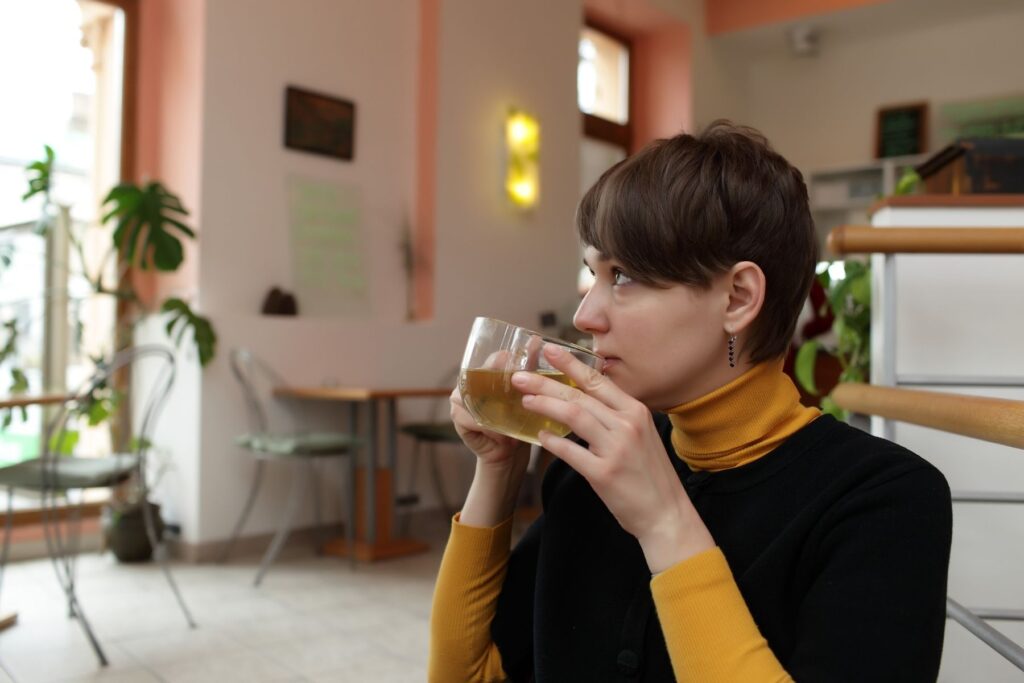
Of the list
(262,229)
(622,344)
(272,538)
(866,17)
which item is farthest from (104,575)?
(866,17)

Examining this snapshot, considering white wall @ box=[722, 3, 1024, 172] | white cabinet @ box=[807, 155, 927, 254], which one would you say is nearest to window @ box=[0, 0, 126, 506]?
white wall @ box=[722, 3, 1024, 172]

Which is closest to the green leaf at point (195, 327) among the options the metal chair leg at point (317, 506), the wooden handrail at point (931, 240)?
the metal chair leg at point (317, 506)

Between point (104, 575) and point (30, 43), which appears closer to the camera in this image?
point (104, 575)

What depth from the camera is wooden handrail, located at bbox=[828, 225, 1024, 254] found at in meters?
1.22

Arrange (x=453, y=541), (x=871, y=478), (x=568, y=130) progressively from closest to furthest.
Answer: (x=871, y=478) < (x=453, y=541) < (x=568, y=130)

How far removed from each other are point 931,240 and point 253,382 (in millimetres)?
3508

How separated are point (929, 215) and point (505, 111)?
420 centimetres

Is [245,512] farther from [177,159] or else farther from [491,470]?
[491,470]

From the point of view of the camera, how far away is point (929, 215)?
1699mm

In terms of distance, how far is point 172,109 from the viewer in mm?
4332

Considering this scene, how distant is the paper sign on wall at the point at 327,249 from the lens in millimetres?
4602

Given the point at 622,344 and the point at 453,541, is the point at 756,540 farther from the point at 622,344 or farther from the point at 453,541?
the point at 453,541

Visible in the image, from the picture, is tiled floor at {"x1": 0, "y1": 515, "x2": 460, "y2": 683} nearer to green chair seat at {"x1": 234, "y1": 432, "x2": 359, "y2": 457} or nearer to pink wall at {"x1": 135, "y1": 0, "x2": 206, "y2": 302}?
green chair seat at {"x1": 234, "y1": 432, "x2": 359, "y2": 457}

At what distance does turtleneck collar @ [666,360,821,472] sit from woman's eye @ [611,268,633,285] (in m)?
0.13
